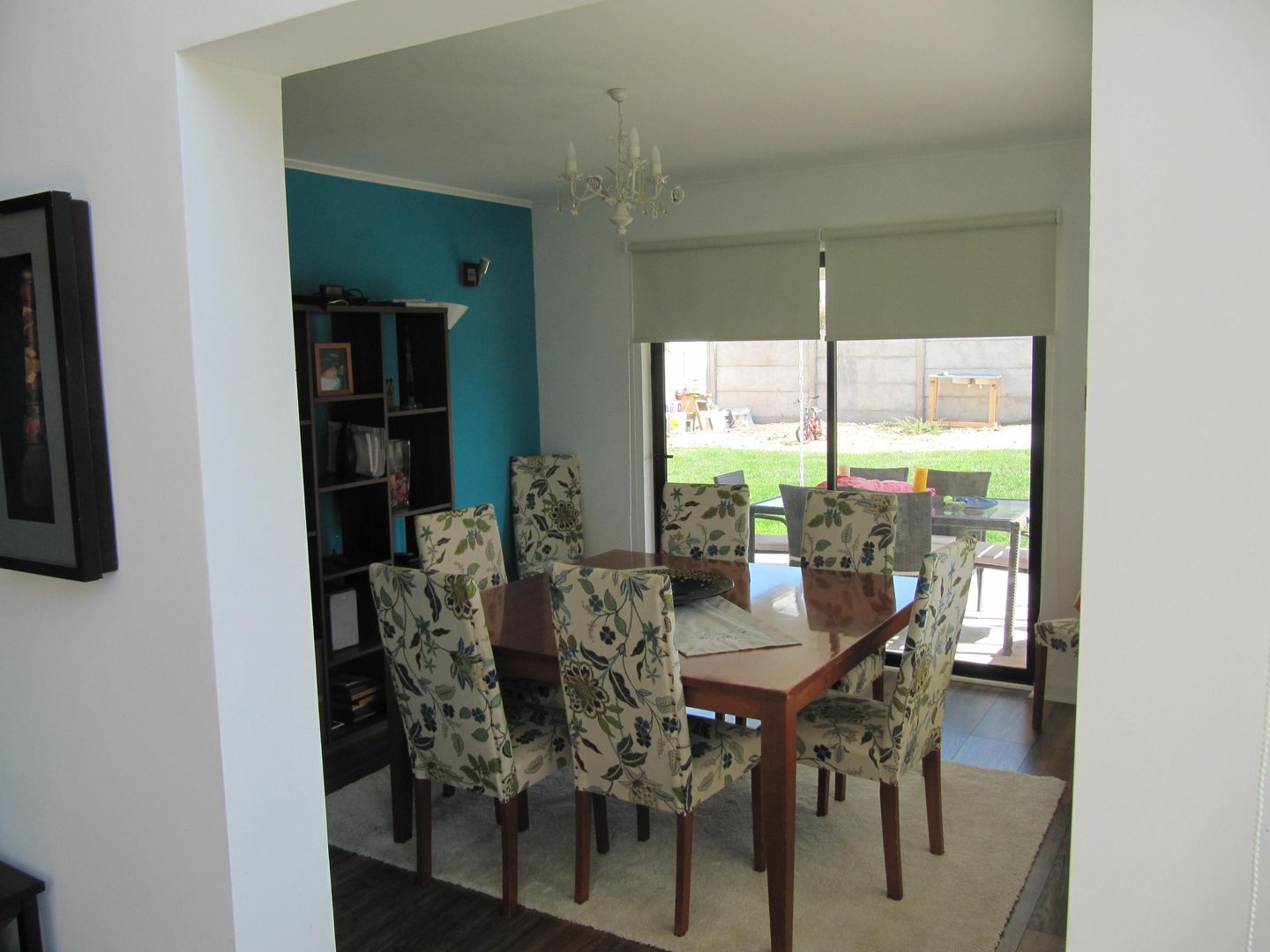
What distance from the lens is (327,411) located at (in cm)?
468

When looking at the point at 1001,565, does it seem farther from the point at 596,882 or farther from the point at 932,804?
the point at 596,882

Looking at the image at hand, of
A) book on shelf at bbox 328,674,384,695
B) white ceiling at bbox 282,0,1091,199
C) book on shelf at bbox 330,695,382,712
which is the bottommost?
book on shelf at bbox 330,695,382,712

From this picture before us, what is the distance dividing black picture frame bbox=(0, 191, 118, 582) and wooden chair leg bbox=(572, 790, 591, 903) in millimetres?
1621

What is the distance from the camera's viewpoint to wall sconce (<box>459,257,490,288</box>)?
5.38m

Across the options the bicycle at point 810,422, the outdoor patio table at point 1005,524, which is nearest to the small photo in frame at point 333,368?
the bicycle at point 810,422

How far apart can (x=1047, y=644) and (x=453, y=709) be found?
2.60m

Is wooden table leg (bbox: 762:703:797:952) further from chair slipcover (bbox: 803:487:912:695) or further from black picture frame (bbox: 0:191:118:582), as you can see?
black picture frame (bbox: 0:191:118:582)

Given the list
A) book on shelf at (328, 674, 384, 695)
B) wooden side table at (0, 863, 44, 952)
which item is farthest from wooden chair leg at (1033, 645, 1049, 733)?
wooden side table at (0, 863, 44, 952)

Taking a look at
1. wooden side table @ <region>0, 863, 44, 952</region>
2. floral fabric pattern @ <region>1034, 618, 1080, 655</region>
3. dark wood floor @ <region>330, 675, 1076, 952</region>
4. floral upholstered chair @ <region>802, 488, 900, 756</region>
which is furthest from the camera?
floral fabric pattern @ <region>1034, 618, 1080, 655</region>

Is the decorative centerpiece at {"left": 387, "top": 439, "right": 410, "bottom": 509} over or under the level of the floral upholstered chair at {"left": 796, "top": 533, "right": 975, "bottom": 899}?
over

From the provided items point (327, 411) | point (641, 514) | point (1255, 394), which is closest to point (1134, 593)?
point (1255, 394)

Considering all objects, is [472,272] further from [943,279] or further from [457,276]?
[943,279]

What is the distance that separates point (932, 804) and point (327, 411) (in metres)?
3.05

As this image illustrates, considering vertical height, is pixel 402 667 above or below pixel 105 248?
below
